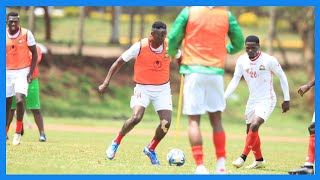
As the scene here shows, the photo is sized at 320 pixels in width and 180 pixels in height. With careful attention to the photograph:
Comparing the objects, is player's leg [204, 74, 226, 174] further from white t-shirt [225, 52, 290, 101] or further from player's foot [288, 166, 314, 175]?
white t-shirt [225, 52, 290, 101]

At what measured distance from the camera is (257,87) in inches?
611

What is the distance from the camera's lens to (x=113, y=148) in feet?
49.2

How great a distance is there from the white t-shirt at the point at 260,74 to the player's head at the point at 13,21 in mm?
4372

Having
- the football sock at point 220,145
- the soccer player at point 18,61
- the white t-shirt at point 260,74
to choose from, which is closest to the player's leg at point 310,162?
the white t-shirt at point 260,74

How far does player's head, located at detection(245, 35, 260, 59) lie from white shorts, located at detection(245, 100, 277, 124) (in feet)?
2.80

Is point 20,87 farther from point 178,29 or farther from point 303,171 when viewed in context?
point 178,29

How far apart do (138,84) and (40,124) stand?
4.72 m

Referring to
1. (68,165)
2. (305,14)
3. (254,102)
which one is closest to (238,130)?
(305,14)

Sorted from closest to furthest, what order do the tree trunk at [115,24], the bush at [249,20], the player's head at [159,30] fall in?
the player's head at [159,30], the tree trunk at [115,24], the bush at [249,20]

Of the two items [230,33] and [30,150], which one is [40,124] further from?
[230,33]

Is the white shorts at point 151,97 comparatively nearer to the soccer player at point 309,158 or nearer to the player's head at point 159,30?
the player's head at point 159,30

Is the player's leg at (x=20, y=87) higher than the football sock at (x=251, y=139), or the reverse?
the player's leg at (x=20, y=87)

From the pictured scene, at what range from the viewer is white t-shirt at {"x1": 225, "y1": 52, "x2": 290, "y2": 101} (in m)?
15.3

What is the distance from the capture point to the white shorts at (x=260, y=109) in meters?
15.3
